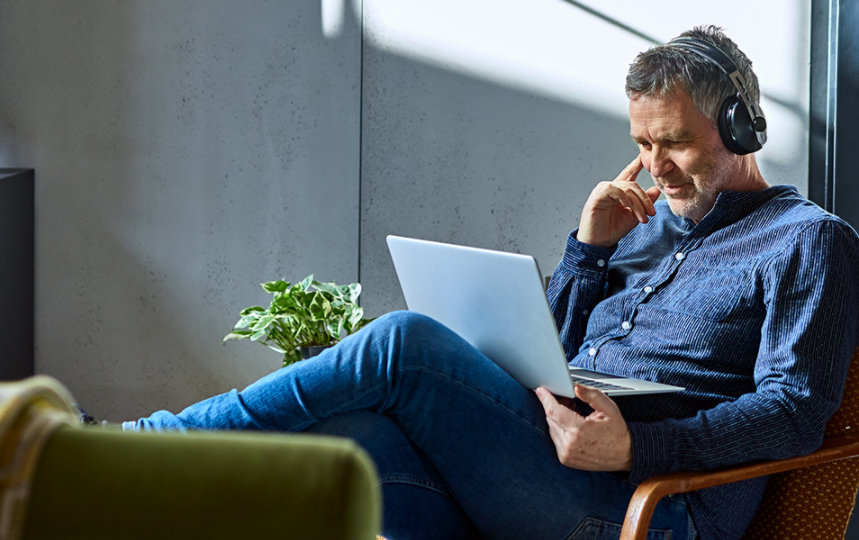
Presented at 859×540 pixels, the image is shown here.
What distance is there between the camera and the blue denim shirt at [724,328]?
1.36m

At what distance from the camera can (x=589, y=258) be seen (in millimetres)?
1889

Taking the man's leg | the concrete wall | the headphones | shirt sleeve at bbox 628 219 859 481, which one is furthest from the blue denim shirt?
the concrete wall

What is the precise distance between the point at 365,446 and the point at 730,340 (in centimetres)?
65

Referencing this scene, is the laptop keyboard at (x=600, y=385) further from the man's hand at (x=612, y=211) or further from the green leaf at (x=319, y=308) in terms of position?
the green leaf at (x=319, y=308)

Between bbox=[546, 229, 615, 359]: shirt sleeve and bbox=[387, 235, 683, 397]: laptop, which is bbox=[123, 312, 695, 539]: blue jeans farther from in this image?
bbox=[546, 229, 615, 359]: shirt sleeve

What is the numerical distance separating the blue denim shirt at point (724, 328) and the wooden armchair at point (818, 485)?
3 cm

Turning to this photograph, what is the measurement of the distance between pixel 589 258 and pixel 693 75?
0.43 m

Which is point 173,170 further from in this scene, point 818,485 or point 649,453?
point 818,485

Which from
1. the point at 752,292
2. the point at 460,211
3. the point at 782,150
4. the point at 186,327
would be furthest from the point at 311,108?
the point at 752,292

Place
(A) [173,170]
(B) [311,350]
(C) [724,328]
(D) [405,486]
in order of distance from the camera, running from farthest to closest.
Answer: (A) [173,170], (B) [311,350], (C) [724,328], (D) [405,486]

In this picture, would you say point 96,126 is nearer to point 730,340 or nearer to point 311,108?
point 311,108

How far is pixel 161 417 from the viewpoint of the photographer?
1314mm

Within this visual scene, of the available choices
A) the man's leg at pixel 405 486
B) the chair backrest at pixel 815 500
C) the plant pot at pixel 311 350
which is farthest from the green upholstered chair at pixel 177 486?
the plant pot at pixel 311 350

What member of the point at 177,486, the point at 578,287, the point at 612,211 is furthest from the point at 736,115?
the point at 177,486
